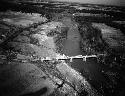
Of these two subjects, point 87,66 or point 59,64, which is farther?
point 87,66

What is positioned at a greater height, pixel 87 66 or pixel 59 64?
pixel 59 64

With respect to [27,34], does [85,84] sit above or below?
below

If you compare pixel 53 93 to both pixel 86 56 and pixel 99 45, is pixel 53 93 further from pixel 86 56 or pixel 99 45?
pixel 99 45

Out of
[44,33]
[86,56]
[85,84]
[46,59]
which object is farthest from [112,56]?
[44,33]

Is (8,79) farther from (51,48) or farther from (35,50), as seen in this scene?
(51,48)

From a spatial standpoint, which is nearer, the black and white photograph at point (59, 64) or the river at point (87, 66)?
the black and white photograph at point (59, 64)

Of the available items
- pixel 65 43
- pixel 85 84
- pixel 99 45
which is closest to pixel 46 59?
pixel 85 84

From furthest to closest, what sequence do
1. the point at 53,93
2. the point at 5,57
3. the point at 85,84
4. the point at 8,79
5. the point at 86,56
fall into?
the point at 86,56, the point at 5,57, the point at 85,84, the point at 8,79, the point at 53,93

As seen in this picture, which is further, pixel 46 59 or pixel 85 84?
pixel 46 59

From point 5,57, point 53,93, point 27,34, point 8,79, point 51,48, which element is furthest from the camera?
point 27,34

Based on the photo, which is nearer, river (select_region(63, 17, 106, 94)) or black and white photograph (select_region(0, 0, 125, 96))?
black and white photograph (select_region(0, 0, 125, 96))
